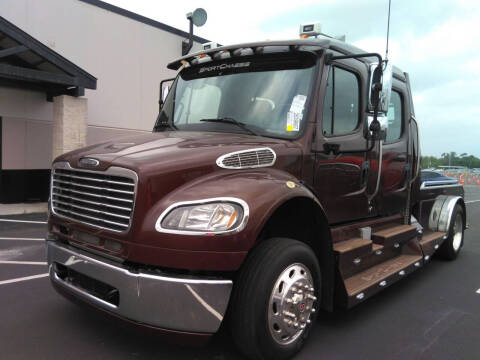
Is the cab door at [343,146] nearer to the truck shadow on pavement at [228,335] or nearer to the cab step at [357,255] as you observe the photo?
the cab step at [357,255]

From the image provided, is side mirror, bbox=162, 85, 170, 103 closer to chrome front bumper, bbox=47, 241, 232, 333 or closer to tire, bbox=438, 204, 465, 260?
chrome front bumper, bbox=47, 241, 232, 333

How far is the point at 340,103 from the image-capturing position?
3791mm

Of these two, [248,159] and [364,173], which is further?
[364,173]

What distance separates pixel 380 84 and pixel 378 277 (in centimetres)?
181

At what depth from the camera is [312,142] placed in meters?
3.42

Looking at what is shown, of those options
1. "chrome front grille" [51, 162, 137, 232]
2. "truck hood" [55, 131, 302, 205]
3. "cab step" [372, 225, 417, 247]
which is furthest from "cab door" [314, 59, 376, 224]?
"chrome front grille" [51, 162, 137, 232]

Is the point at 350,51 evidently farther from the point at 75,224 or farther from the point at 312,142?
the point at 75,224

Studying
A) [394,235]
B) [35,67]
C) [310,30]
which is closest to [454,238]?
[394,235]

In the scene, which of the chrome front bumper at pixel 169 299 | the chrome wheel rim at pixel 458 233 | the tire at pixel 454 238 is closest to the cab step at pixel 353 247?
the chrome front bumper at pixel 169 299

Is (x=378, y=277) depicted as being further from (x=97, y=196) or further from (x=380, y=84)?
(x=97, y=196)

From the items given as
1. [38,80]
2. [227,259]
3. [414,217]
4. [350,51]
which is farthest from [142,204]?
[38,80]

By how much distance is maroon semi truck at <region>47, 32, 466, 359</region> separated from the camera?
250 cm

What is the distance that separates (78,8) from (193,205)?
11.6 metres

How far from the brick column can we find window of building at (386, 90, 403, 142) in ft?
28.3
